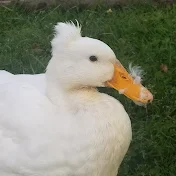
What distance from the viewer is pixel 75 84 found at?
266cm

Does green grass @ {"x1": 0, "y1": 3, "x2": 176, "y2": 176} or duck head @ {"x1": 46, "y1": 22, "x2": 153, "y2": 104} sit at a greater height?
duck head @ {"x1": 46, "y1": 22, "x2": 153, "y2": 104}

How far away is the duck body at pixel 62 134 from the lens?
2.61 meters

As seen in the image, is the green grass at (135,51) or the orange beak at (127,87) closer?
the orange beak at (127,87)

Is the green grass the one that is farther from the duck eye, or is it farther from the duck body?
the duck eye

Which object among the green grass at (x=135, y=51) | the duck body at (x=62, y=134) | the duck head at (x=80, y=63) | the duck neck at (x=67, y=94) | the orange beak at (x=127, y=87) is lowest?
the green grass at (x=135, y=51)

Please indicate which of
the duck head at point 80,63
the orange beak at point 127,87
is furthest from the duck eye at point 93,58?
the orange beak at point 127,87

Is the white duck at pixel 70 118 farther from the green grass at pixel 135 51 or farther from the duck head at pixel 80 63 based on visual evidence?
the green grass at pixel 135 51

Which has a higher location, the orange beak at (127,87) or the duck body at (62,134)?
the orange beak at (127,87)

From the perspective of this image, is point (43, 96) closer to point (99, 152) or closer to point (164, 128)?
point (99, 152)

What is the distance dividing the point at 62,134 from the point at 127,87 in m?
0.40

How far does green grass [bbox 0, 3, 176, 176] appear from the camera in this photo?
346cm

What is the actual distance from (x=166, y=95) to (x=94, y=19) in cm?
118

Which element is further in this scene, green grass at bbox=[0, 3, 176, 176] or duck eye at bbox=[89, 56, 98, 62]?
green grass at bbox=[0, 3, 176, 176]

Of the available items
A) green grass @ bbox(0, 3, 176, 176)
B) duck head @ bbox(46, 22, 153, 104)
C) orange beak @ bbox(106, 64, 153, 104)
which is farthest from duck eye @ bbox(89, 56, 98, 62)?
green grass @ bbox(0, 3, 176, 176)
